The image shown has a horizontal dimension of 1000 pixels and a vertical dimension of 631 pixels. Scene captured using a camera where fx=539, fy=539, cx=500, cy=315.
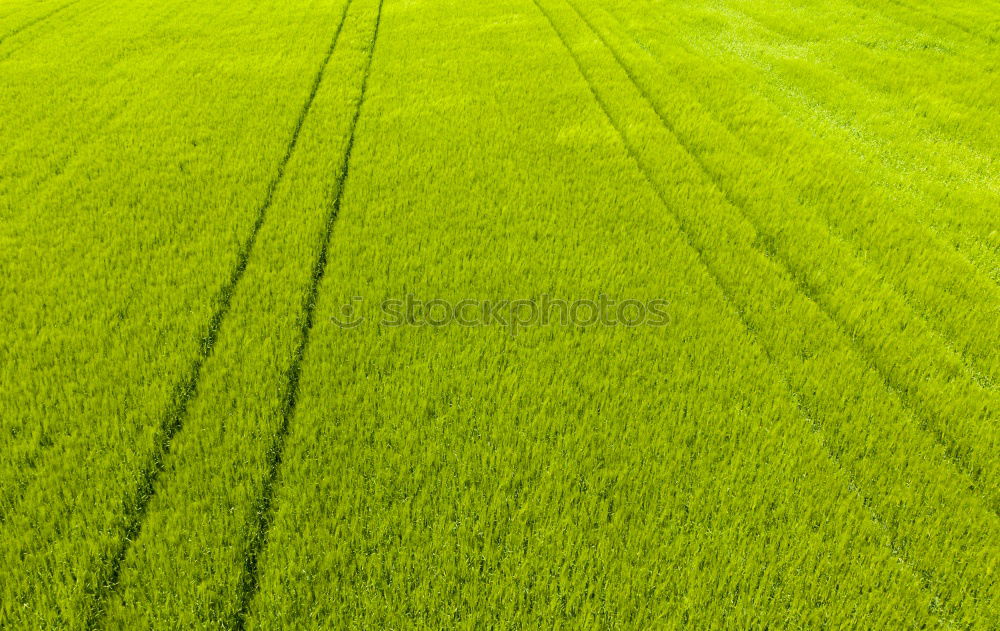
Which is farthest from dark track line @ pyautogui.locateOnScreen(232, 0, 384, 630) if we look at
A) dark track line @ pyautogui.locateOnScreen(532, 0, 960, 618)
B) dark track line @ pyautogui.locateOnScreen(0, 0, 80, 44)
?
dark track line @ pyautogui.locateOnScreen(0, 0, 80, 44)

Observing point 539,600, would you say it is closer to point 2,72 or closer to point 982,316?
point 982,316

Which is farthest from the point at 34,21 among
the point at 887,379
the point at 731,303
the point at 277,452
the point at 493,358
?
the point at 887,379

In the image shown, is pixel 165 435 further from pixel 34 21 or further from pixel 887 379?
pixel 34 21

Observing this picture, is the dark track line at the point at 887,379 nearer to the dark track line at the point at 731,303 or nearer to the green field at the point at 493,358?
the green field at the point at 493,358

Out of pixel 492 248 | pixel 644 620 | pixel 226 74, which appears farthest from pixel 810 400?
pixel 226 74

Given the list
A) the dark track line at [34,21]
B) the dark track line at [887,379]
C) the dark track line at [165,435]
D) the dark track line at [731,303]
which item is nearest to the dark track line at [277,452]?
the dark track line at [165,435]

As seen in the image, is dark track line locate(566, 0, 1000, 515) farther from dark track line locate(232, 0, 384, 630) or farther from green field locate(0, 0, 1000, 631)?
dark track line locate(232, 0, 384, 630)
